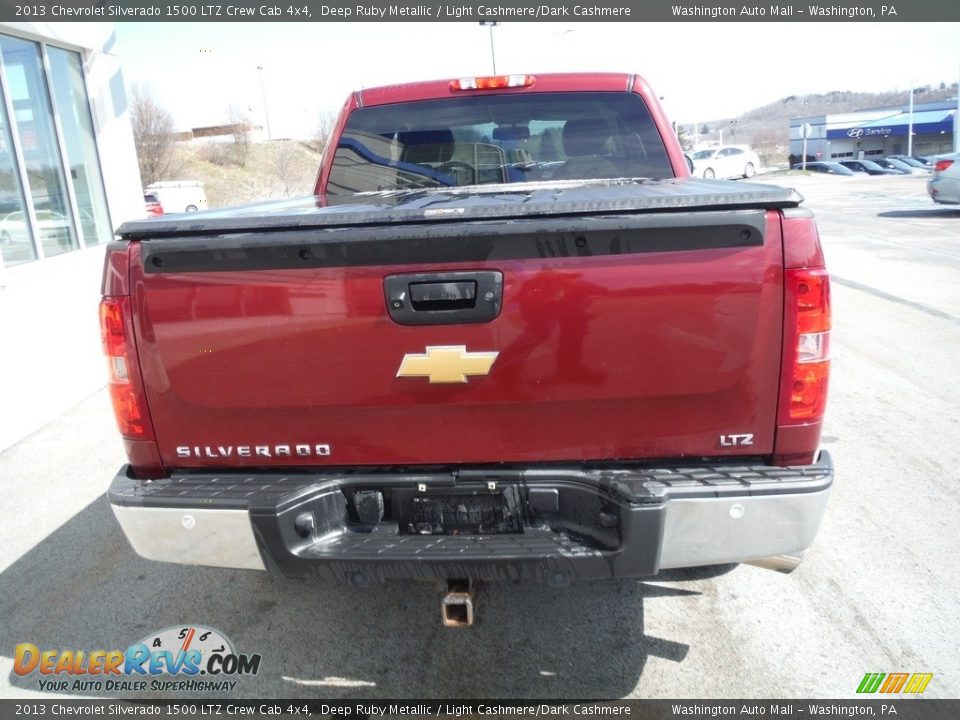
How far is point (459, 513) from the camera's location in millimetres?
2535

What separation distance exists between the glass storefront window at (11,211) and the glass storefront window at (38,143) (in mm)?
139

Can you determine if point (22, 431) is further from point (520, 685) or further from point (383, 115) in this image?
point (520, 685)

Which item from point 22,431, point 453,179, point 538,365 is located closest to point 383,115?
point 453,179

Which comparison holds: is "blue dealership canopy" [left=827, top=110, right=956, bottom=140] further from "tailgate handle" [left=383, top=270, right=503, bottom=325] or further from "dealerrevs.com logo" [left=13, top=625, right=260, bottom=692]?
"dealerrevs.com logo" [left=13, top=625, right=260, bottom=692]

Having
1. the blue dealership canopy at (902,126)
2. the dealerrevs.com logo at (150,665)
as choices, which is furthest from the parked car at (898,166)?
the dealerrevs.com logo at (150,665)

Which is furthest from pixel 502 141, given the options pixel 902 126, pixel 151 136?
pixel 902 126

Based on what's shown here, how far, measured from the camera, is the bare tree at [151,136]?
138ft

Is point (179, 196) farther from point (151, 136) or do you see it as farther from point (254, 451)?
point (254, 451)

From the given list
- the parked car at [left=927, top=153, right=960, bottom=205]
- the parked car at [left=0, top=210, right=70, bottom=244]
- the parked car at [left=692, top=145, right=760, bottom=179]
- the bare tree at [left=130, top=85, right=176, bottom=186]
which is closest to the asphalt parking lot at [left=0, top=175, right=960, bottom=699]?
the parked car at [left=0, top=210, right=70, bottom=244]

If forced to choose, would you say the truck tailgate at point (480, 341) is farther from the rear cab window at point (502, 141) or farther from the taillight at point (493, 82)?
the taillight at point (493, 82)

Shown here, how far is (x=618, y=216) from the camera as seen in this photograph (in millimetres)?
2301

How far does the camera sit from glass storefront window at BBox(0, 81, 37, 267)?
279 inches

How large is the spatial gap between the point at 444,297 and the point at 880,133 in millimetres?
90507

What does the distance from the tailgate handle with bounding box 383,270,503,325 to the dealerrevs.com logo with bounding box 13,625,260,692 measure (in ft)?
5.49
